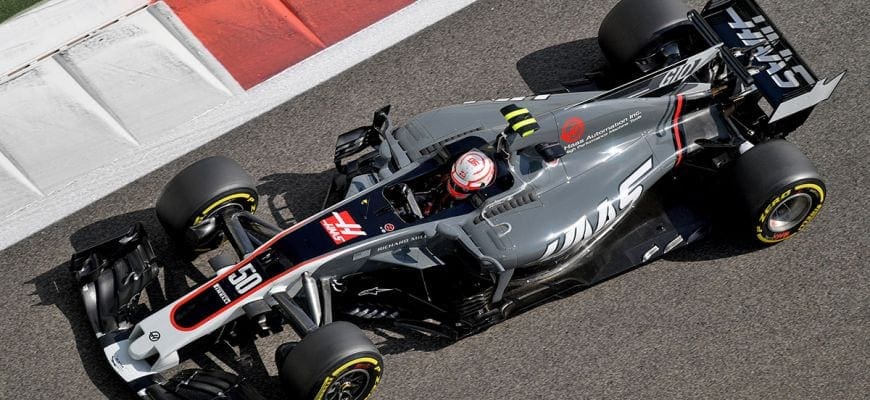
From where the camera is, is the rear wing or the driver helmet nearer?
the driver helmet

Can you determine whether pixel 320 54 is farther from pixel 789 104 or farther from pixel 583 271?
pixel 789 104

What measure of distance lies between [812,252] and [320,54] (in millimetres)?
5332

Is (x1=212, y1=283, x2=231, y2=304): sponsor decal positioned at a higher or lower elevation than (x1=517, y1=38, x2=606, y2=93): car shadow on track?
higher

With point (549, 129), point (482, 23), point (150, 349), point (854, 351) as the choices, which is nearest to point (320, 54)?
point (482, 23)

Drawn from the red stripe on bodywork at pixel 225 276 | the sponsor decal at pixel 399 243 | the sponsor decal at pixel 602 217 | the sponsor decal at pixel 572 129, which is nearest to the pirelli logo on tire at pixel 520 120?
the sponsor decal at pixel 572 129

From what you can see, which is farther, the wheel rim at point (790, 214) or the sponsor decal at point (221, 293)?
the wheel rim at point (790, 214)

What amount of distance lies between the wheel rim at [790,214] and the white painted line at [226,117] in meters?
4.27

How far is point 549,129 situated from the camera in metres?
9.59

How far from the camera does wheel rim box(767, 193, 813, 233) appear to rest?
32.3 feet

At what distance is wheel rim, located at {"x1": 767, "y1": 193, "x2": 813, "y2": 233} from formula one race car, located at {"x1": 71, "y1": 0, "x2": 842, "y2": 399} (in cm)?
2

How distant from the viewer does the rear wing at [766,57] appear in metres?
9.95

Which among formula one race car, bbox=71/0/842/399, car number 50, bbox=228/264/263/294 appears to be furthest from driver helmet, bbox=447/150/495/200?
car number 50, bbox=228/264/263/294

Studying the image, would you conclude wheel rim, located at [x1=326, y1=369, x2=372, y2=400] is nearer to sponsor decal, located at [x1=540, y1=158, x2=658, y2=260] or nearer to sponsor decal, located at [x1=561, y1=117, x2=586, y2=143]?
sponsor decal, located at [x1=540, y1=158, x2=658, y2=260]

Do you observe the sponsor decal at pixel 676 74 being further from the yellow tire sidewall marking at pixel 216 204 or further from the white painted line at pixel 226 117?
the yellow tire sidewall marking at pixel 216 204
